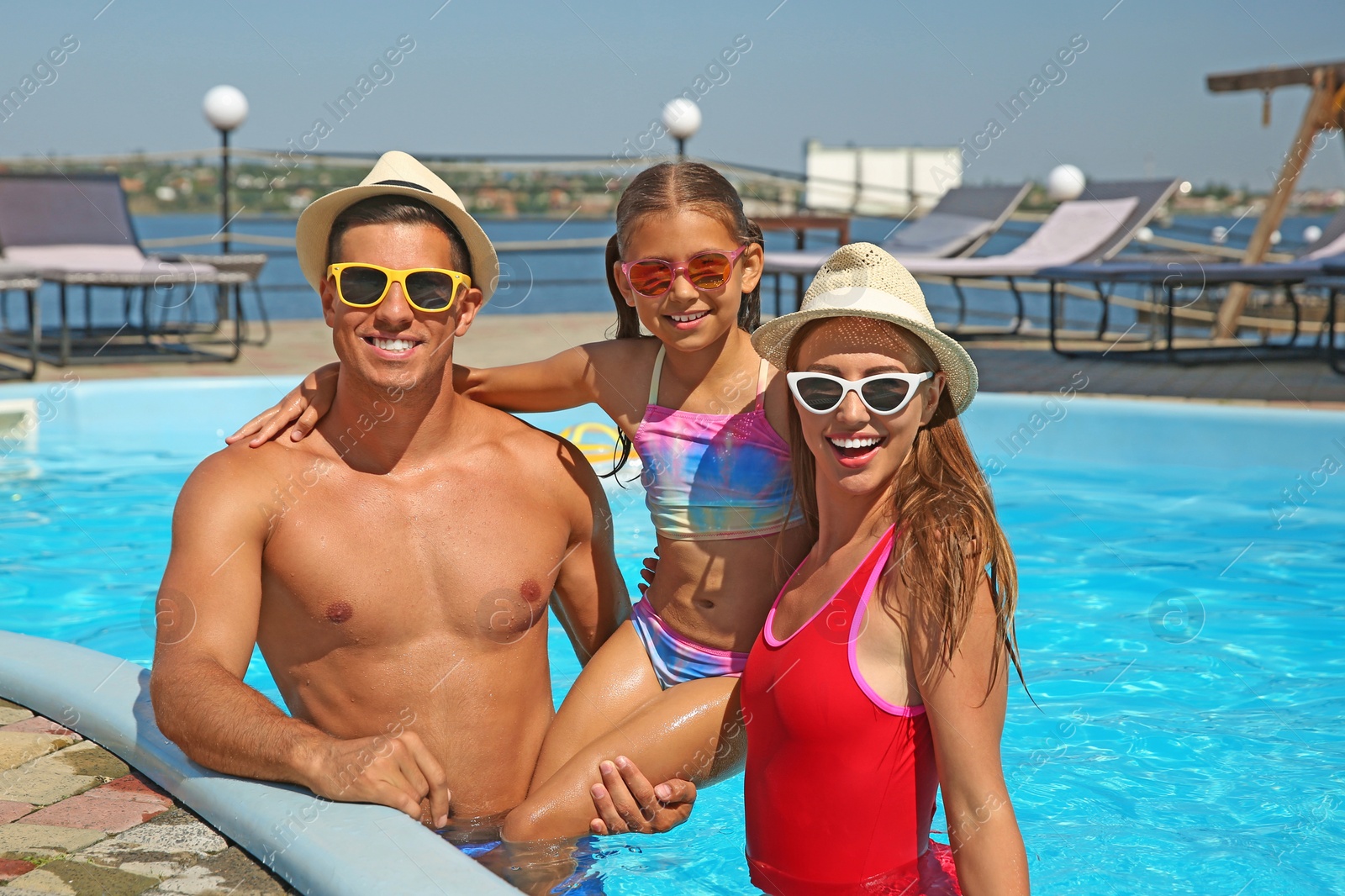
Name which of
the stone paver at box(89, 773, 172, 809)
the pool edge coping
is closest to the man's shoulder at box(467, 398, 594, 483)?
the pool edge coping

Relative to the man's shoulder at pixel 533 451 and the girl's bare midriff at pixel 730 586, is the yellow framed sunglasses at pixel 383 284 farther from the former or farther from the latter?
the girl's bare midriff at pixel 730 586

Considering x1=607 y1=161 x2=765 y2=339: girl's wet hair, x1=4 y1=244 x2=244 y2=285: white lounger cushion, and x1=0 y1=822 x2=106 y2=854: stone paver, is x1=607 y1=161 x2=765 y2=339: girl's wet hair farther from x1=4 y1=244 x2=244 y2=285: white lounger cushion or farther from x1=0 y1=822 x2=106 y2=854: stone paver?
x1=4 y1=244 x2=244 y2=285: white lounger cushion

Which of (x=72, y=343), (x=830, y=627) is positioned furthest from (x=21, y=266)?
(x=830, y=627)

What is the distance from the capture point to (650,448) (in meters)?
2.88

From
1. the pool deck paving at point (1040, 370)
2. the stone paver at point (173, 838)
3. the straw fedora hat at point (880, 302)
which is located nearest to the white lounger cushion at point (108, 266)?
the pool deck paving at point (1040, 370)

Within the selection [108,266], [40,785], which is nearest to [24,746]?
[40,785]

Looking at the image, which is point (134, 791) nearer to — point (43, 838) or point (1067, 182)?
point (43, 838)

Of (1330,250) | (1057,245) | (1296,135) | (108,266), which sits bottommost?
(108,266)

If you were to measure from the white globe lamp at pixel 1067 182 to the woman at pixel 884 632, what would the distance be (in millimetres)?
12588

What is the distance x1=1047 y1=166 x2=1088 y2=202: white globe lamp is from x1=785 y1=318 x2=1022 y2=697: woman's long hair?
12626mm

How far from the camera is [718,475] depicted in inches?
110

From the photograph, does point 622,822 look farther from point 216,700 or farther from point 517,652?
point 216,700

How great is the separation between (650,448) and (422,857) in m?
1.15

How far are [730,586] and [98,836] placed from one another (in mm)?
1381
